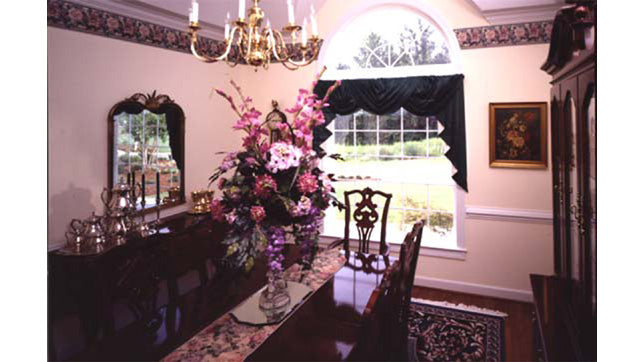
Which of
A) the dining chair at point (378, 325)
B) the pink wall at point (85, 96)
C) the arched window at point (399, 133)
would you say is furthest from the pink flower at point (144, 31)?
the dining chair at point (378, 325)

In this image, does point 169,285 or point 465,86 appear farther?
point 465,86

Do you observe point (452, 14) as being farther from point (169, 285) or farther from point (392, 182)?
point (169, 285)

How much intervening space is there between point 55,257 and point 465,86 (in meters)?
3.62

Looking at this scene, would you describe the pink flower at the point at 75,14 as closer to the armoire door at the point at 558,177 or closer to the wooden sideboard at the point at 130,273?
the wooden sideboard at the point at 130,273

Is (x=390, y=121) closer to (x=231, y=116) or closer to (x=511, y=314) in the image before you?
(x=231, y=116)

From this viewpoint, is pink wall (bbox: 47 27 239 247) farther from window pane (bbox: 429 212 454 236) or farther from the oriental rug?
window pane (bbox: 429 212 454 236)

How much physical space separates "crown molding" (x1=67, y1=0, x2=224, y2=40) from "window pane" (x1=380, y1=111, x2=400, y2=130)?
2.11 m

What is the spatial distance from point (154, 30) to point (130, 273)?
2.64 metres

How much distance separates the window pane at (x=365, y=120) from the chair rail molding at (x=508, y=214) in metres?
1.35

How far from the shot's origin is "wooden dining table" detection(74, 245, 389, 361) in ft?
4.51

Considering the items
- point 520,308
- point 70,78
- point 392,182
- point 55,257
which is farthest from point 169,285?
point 520,308

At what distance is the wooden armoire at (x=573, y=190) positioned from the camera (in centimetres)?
132

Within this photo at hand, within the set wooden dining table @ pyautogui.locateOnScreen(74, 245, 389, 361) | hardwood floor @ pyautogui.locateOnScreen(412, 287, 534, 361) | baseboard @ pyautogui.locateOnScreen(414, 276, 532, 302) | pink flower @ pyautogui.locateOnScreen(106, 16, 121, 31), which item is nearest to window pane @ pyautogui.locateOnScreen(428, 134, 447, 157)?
baseboard @ pyautogui.locateOnScreen(414, 276, 532, 302)

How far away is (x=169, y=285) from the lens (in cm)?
→ 200
